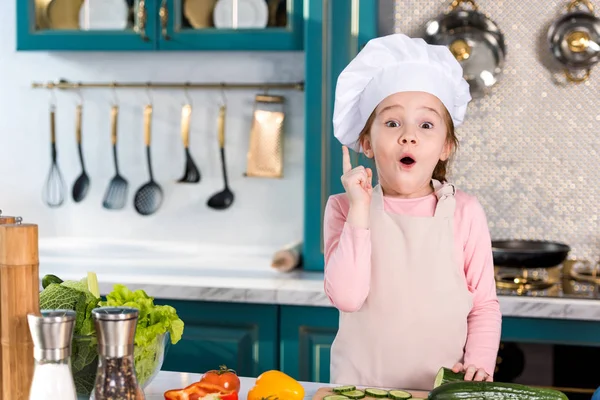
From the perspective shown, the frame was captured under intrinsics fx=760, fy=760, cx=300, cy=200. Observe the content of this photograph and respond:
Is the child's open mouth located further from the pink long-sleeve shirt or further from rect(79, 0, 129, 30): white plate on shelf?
rect(79, 0, 129, 30): white plate on shelf

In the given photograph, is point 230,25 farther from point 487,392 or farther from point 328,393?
point 487,392

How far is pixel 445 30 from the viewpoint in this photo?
2535mm

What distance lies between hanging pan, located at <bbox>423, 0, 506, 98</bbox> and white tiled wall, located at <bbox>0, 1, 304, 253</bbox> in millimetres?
634

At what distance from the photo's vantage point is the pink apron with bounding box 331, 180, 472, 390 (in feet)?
4.78

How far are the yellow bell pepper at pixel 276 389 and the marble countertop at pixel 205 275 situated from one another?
41.7 inches

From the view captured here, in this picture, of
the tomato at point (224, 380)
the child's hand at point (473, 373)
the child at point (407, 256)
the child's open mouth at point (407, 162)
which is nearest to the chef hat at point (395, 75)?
the child at point (407, 256)

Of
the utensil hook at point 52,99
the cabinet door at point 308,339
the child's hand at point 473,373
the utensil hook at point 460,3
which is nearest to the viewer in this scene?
the child's hand at point 473,373

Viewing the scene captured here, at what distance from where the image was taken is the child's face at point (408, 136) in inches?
56.4

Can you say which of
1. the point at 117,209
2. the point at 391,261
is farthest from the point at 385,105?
the point at 117,209

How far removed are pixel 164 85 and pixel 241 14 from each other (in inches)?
18.1

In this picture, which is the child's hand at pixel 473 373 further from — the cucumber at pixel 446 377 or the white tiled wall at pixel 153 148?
the white tiled wall at pixel 153 148

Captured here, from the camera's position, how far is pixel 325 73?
2447 mm

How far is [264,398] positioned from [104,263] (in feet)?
5.71

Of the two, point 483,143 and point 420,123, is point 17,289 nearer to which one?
point 420,123
